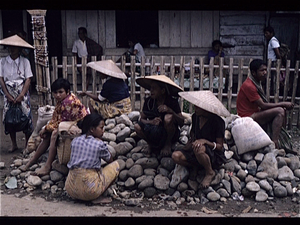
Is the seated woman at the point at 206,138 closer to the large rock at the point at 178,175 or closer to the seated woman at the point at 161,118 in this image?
the large rock at the point at 178,175

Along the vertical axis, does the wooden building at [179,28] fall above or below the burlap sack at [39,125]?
above

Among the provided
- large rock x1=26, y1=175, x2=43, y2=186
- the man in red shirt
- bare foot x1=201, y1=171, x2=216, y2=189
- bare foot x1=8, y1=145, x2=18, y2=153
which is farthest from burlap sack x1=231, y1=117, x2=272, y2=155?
bare foot x1=8, y1=145, x2=18, y2=153

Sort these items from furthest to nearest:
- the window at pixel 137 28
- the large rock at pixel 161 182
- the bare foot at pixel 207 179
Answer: the window at pixel 137 28 < the large rock at pixel 161 182 < the bare foot at pixel 207 179

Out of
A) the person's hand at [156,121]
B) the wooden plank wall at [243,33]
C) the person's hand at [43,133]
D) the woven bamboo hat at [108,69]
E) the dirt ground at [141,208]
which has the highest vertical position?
the wooden plank wall at [243,33]

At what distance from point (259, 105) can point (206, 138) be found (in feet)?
4.51

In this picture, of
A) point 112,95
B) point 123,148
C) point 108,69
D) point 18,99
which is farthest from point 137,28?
point 123,148

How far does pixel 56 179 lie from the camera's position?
5.18m

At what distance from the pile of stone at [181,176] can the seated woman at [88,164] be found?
15.7 inches

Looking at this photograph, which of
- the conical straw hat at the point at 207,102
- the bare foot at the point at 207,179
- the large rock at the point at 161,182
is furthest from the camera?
the large rock at the point at 161,182

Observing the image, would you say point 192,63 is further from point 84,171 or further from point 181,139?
point 84,171

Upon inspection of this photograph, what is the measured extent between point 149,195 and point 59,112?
1653mm

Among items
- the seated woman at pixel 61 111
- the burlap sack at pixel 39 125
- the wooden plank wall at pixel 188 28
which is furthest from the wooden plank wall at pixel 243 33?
the seated woman at pixel 61 111

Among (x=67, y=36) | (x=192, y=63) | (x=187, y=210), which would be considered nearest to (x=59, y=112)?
(x=187, y=210)

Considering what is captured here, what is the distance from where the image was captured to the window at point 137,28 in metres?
10.5
